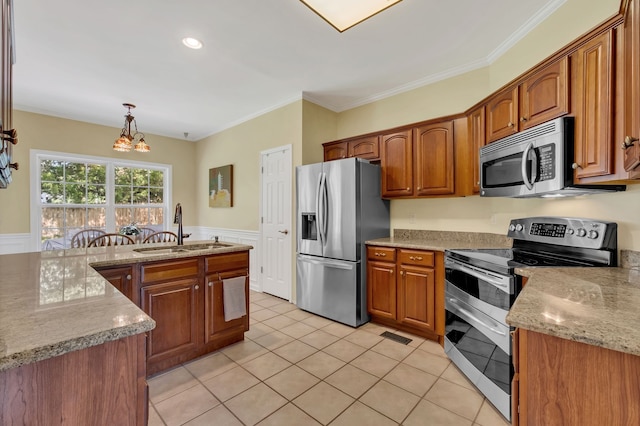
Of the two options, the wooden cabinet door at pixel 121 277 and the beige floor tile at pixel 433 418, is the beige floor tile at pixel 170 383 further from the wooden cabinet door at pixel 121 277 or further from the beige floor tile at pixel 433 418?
the beige floor tile at pixel 433 418

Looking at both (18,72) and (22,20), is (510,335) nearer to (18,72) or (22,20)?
(22,20)

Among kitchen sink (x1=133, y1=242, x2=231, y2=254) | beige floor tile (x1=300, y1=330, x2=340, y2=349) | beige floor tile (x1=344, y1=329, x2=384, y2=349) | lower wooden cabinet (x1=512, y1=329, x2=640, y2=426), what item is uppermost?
kitchen sink (x1=133, y1=242, x2=231, y2=254)

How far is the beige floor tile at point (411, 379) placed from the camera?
1.97 meters

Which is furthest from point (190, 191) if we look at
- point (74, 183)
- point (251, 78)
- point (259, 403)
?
point (259, 403)

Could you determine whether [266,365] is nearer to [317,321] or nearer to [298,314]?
[317,321]

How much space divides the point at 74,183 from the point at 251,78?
3642 mm

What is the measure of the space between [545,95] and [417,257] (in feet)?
5.14

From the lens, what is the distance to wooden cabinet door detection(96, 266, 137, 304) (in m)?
1.90

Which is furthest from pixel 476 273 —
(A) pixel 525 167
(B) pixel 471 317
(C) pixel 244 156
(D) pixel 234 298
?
(C) pixel 244 156

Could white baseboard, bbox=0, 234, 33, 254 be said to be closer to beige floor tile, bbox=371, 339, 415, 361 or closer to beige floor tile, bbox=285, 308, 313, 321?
beige floor tile, bbox=285, 308, 313, 321

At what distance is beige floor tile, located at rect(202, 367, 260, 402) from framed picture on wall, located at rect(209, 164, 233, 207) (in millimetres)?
3230

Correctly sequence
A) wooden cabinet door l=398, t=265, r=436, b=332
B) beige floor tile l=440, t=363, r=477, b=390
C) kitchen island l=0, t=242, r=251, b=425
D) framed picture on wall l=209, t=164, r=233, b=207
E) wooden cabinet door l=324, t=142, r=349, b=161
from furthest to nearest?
framed picture on wall l=209, t=164, r=233, b=207 → wooden cabinet door l=324, t=142, r=349, b=161 → wooden cabinet door l=398, t=265, r=436, b=332 → beige floor tile l=440, t=363, r=477, b=390 → kitchen island l=0, t=242, r=251, b=425

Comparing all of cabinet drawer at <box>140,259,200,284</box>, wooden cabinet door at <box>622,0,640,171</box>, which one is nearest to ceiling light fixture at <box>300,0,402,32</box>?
wooden cabinet door at <box>622,0,640,171</box>

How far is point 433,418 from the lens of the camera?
5.55 feet
